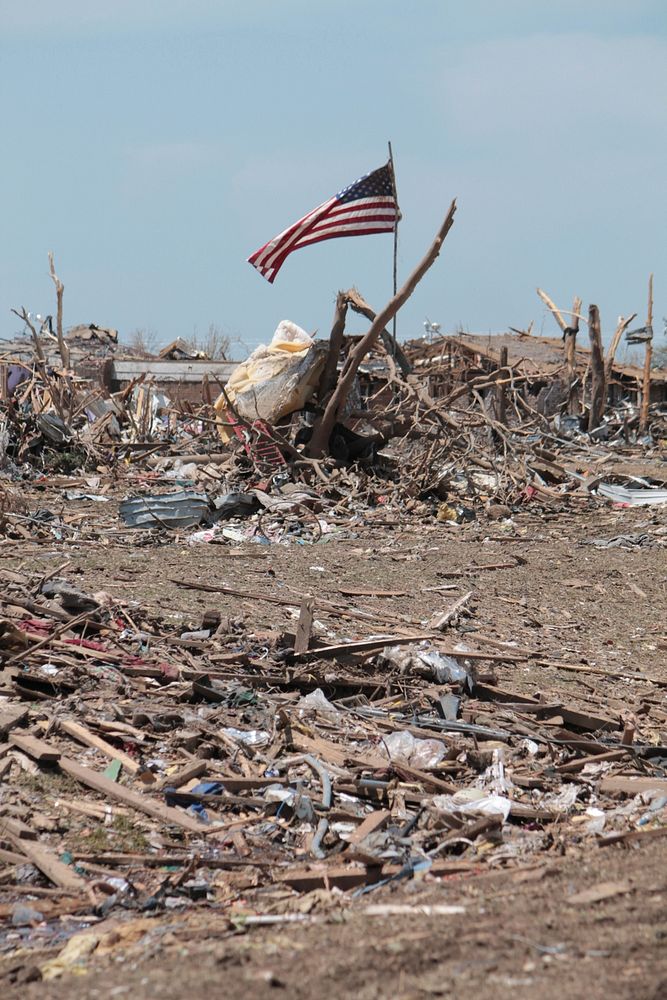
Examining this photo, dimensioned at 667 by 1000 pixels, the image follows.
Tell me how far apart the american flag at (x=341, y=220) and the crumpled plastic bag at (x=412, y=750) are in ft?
32.3

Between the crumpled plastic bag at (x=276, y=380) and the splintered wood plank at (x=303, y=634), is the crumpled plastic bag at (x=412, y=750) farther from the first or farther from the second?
the crumpled plastic bag at (x=276, y=380)

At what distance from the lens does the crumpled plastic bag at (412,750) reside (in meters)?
5.13

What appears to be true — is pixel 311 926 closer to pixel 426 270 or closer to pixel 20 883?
pixel 20 883

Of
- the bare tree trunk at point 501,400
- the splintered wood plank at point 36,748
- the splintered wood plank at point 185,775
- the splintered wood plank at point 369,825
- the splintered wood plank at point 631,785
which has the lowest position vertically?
the splintered wood plank at point 631,785

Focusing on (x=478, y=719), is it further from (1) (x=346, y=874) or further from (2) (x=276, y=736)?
(1) (x=346, y=874)

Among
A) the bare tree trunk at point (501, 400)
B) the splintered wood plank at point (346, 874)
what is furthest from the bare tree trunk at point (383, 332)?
the splintered wood plank at point (346, 874)

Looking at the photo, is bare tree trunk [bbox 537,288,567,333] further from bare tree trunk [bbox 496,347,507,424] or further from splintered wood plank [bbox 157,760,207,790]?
splintered wood plank [bbox 157,760,207,790]

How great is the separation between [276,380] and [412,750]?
1064cm

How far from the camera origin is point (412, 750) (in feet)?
17.1

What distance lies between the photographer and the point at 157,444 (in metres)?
18.4

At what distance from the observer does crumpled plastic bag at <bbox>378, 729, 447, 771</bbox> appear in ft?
16.8

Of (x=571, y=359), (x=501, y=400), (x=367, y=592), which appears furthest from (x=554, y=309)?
(x=367, y=592)

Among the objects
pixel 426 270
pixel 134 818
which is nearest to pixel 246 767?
pixel 134 818

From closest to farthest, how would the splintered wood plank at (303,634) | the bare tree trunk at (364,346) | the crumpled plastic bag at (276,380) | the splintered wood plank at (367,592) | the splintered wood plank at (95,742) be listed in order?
1. the splintered wood plank at (95,742)
2. the splintered wood plank at (303,634)
3. the splintered wood plank at (367,592)
4. the bare tree trunk at (364,346)
5. the crumpled plastic bag at (276,380)
